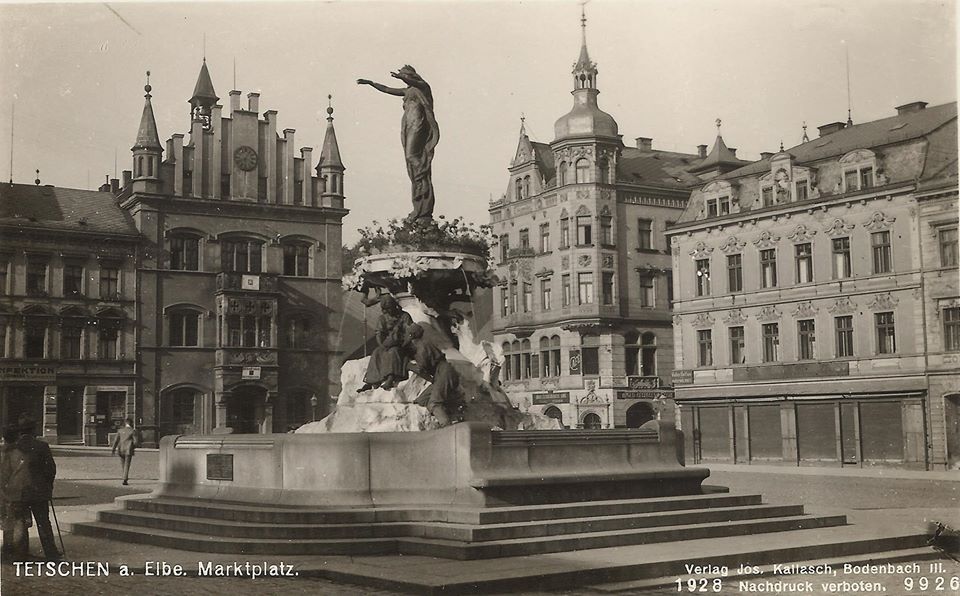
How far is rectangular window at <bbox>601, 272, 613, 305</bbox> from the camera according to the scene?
56.2m

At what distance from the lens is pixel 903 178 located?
39.6 metres

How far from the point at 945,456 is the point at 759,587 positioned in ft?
98.4

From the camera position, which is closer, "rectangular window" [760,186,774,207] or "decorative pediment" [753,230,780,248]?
"decorative pediment" [753,230,780,248]

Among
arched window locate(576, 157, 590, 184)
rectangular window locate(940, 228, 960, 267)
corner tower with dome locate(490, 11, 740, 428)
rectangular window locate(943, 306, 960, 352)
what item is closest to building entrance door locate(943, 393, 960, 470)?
rectangular window locate(943, 306, 960, 352)

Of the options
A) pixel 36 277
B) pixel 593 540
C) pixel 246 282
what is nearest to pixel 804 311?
pixel 246 282

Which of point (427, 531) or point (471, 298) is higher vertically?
point (471, 298)

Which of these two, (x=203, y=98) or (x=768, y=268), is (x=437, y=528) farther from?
(x=203, y=98)

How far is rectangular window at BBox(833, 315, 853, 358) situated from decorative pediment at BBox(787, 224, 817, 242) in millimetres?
3300

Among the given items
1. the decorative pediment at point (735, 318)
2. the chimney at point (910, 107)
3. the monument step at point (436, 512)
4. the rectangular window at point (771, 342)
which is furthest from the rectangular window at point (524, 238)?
the monument step at point (436, 512)

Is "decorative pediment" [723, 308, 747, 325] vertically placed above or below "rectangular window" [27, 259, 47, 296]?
below

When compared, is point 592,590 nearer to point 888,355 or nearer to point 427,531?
point 427,531

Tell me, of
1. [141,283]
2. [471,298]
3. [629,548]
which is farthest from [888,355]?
[141,283]

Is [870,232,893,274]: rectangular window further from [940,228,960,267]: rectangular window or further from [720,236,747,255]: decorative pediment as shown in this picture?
[720,236,747,255]: decorative pediment

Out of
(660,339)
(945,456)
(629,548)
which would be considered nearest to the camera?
(629,548)
